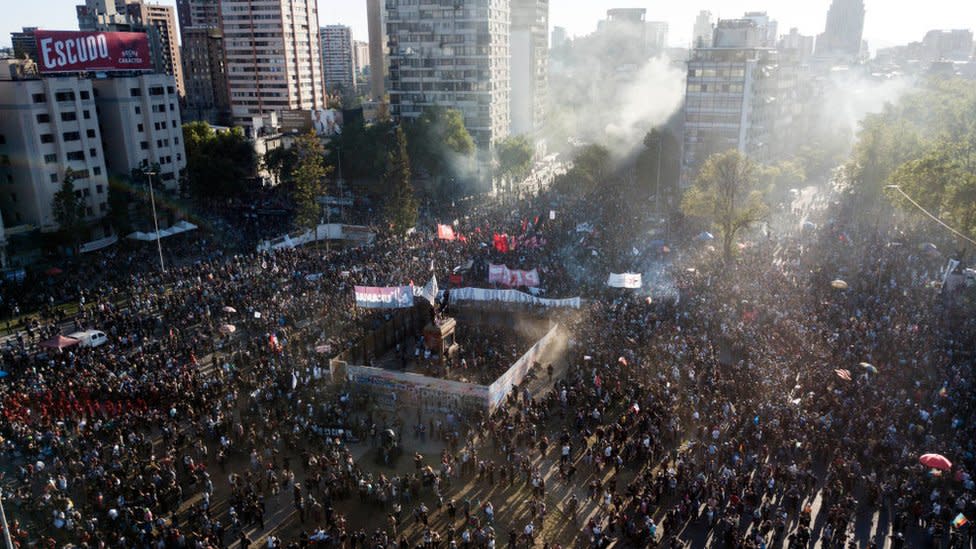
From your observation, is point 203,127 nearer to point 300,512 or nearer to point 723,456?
point 300,512

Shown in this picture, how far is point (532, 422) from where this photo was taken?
86.1ft

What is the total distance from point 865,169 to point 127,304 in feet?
190

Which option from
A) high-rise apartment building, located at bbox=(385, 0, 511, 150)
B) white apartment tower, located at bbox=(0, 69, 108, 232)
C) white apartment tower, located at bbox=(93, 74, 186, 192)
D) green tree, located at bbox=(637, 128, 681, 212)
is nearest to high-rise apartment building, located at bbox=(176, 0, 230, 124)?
high-rise apartment building, located at bbox=(385, 0, 511, 150)

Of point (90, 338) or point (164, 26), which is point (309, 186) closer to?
point (90, 338)

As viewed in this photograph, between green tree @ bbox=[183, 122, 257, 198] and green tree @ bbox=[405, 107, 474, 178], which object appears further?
green tree @ bbox=[405, 107, 474, 178]

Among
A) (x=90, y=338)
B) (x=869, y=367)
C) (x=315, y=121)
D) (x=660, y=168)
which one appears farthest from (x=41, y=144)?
(x=869, y=367)

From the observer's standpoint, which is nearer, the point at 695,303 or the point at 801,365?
the point at 801,365

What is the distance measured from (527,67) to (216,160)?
55.0 metres

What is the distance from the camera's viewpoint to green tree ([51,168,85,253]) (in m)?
48.8

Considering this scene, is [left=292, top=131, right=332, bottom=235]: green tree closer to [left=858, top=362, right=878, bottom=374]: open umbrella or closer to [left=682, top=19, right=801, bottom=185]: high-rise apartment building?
[left=682, top=19, right=801, bottom=185]: high-rise apartment building

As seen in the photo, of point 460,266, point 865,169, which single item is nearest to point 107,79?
point 460,266

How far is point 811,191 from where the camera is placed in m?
78.1

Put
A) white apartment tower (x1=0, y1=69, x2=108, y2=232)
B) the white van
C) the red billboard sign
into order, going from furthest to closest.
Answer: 1. the red billboard sign
2. white apartment tower (x1=0, y1=69, x2=108, y2=232)
3. the white van

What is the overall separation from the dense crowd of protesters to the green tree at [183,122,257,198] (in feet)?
73.1
